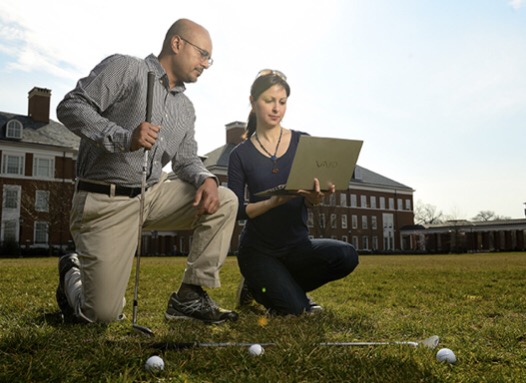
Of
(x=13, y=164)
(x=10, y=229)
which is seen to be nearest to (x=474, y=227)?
(x=10, y=229)

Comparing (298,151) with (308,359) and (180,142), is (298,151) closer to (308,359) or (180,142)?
(180,142)

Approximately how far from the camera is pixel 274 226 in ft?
14.1

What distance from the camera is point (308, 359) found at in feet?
7.72

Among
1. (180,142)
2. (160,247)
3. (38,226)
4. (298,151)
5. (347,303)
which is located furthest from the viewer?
(160,247)

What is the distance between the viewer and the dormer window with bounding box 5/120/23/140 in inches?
1516

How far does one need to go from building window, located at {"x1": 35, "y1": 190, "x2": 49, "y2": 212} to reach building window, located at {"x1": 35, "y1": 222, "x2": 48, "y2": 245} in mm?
1142

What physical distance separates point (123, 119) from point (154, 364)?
77.8 inches

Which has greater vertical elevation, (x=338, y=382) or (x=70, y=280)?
(x=70, y=280)

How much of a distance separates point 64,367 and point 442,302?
4.34m

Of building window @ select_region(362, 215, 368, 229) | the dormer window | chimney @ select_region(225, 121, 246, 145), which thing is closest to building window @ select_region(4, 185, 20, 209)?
the dormer window

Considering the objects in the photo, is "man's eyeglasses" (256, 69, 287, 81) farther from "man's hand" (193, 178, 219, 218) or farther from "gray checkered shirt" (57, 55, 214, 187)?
"man's hand" (193, 178, 219, 218)

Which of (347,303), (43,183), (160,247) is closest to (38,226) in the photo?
(43,183)

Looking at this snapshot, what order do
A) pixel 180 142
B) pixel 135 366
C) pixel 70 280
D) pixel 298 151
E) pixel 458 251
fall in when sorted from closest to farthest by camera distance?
pixel 135 366
pixel 298 151
pixel 70 280
pixel 180 142
pixel 458 251

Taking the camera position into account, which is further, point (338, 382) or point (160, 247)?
point (160, 247)
